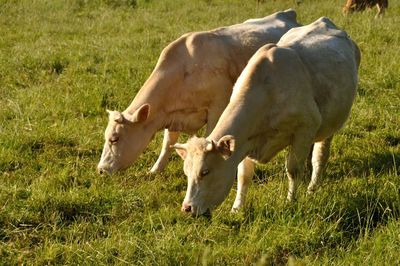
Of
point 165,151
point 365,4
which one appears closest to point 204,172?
point 165,151

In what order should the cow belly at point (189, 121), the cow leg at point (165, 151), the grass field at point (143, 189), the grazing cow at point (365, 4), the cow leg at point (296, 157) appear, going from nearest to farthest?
the grass field at point (143, 189), the cow leg at point (296, 157), the cow leg at point (165, 151), the cow belly at point (189, 121), the grazing cow at point (365, 4)

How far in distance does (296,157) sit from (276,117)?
19.5 inches

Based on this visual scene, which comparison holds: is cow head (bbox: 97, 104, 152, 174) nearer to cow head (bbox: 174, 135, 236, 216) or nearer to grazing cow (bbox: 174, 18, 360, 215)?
grazing cow (bbox: 174, 18, 360, 215)

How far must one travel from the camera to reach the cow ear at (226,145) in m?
4.55

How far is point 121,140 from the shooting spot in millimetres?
6430

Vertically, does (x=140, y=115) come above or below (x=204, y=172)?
below

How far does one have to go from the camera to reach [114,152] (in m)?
6.39

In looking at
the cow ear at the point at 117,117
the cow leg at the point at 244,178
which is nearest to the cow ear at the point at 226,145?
the cow leg at the point at 244,178

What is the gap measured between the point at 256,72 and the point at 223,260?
6.05 feet

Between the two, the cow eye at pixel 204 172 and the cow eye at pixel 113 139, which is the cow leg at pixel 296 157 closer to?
the cow eye at pixel 204 172

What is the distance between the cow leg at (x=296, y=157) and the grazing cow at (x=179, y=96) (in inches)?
67.0

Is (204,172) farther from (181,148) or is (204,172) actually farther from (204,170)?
(181,148)

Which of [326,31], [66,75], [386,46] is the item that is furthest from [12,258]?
[386,46]

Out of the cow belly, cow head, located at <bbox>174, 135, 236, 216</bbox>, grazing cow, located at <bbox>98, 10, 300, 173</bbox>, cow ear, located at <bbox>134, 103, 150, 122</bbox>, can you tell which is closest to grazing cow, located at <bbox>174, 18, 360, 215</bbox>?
cow head, located at <bbox>174, 135, 236, 216</bbox>
